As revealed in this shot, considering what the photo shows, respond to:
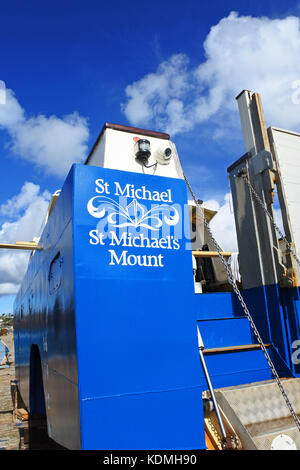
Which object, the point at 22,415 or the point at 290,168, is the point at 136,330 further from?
the point at 22,415

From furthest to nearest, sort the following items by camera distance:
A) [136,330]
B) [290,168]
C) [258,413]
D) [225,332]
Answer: [290,168] → [225,332] → [258,413] → [136,330]

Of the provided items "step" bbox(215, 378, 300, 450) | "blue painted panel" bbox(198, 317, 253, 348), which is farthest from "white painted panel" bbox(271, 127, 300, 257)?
"step" bbox(215, 378, 300, 450)

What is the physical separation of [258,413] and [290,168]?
373 centimetres

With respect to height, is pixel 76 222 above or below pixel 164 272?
above

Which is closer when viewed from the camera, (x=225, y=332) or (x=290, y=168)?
(x=225, y=332)

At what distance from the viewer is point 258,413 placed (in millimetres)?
3564

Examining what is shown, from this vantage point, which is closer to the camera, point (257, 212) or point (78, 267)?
point (78, 267)

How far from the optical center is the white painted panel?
538 cm

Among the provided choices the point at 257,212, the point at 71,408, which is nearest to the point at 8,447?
the point at 71,408

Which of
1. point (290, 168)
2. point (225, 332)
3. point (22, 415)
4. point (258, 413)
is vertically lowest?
point (22, 415)

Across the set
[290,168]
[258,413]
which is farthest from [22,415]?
[290,168]
